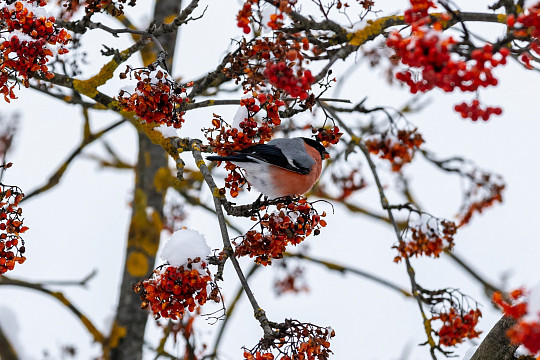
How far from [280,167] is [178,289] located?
157 centimetres

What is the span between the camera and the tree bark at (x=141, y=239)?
6109 mm

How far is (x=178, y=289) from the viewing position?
269 centimetres

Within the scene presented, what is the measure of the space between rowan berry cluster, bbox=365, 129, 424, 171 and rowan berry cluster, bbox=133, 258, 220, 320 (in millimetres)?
2664

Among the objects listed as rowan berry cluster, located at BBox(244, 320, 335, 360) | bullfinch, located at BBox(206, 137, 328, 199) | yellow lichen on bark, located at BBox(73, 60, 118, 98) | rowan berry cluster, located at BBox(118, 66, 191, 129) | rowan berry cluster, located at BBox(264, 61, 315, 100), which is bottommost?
rowan berry cluster, located at BBox(244, 320, 335, 360)

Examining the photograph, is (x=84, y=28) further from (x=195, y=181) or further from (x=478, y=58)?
Answer: (x=195, y=181)

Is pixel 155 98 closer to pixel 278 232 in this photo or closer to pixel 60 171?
pixel 278 232

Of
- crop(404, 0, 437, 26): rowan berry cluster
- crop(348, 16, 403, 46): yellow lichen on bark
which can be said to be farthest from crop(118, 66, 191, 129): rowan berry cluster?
crop(404, 0, 437, 26): rowan berry cluster

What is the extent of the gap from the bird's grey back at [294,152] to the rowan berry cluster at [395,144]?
892 millimetres

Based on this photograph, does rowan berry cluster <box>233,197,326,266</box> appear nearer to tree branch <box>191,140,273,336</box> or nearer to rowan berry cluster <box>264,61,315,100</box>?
tree branch <box>191,140,273,336</box>

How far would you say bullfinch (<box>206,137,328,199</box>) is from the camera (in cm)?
376

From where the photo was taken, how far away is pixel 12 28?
3082mm

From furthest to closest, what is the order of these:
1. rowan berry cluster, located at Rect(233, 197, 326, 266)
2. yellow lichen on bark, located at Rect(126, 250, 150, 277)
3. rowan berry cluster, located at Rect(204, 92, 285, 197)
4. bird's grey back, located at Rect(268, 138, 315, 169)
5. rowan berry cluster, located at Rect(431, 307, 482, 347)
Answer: yellow lichen on bark, located at Rect(126, 250, 150, 277)
bird's grey back, located at Rect(268, 138, 315, 169)
rowan berry cluster, located at Rect(431, 307, 482, 347)
rowan berry cluster, located at Rect(204, 92, 285, 197)
rowan berry cluster, located at Rect(233, 197, 326, 266)

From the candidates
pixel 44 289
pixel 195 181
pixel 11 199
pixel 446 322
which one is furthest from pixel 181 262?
pixel 195 181

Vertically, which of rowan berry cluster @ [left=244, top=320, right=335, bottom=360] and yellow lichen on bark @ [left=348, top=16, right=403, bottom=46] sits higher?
yellow lichen on bark @ [left=348, top=16, right=403, bottom=46]
